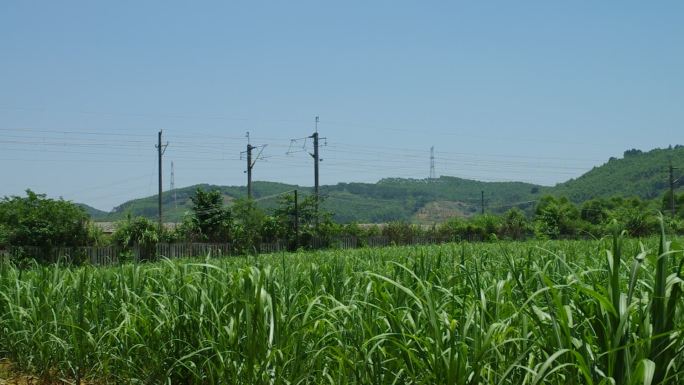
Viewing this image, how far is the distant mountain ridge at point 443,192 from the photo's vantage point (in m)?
87.1

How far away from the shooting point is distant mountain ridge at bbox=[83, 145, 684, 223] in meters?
87.1

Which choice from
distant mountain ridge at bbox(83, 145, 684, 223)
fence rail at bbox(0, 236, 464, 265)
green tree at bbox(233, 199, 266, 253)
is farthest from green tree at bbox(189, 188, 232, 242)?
distant mountain ridge at bbox(83, 145, 684, 223)

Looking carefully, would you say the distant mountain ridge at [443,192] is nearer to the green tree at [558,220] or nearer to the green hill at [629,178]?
the green hill at [629,178]

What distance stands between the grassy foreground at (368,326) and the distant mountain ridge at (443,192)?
278ft

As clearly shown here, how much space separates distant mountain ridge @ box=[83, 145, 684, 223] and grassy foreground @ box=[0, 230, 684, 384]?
8479 centimetres

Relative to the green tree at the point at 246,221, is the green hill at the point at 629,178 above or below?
above

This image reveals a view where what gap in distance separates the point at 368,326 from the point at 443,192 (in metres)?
126

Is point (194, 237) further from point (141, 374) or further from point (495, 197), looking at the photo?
point (495, 197)

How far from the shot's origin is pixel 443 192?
128m

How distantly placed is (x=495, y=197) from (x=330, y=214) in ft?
289

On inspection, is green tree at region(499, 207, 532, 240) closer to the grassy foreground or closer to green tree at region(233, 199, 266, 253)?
green tree at region(233, 199, 266, 253)

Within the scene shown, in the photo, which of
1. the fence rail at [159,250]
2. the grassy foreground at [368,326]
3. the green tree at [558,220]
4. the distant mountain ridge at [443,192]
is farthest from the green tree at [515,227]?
the distant mountain ridge at [443,192]

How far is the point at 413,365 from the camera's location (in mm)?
2939

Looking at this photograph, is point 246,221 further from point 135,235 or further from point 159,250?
point 159,250
